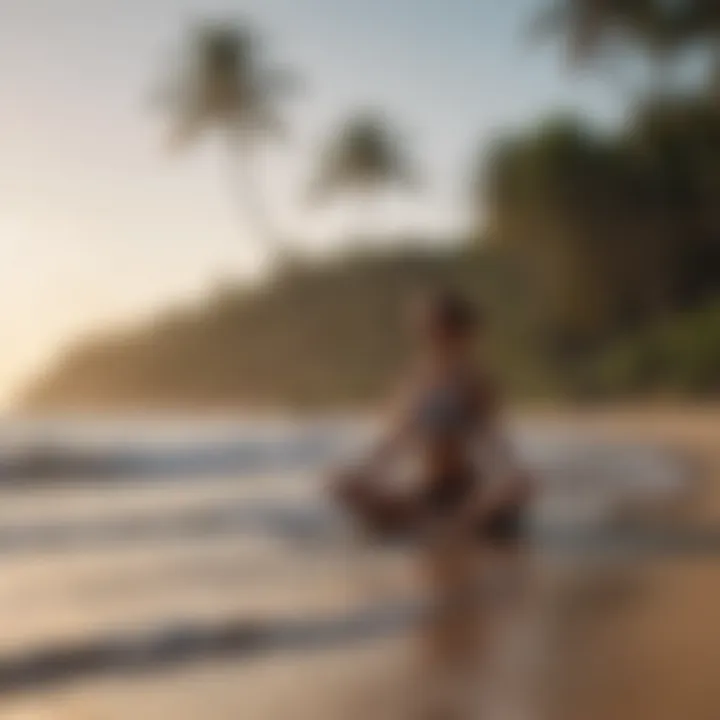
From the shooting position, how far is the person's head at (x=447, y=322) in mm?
1268

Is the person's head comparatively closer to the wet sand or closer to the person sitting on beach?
the person sitting on beach

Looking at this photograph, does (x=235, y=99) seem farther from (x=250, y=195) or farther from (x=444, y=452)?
(x=444, y=452)

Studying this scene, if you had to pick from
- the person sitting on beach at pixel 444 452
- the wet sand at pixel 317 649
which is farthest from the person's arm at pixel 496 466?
the wet sand at pixel 317 649

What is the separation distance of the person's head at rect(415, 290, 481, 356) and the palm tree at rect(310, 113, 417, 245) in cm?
11

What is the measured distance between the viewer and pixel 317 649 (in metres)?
0.76

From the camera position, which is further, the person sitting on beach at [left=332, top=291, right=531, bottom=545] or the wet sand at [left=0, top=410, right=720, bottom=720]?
the person sitting on beach at [left=332, top=291, right=531, bottom=545]

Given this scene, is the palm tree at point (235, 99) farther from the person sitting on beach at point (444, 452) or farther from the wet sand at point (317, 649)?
the wet sand at point (317, 649)

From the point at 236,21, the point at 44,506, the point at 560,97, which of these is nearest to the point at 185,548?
the point at 44,506

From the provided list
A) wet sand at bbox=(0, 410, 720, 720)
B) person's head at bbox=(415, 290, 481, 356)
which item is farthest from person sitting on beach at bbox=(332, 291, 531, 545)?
wet sand at bbox=(0, 410, 720, 720)

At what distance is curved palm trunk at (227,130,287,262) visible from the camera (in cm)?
124

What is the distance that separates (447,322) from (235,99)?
326mm

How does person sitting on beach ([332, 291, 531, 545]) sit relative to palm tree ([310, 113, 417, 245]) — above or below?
below

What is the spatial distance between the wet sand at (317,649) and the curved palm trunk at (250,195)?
1.02 feet

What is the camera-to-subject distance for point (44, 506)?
1.36m
